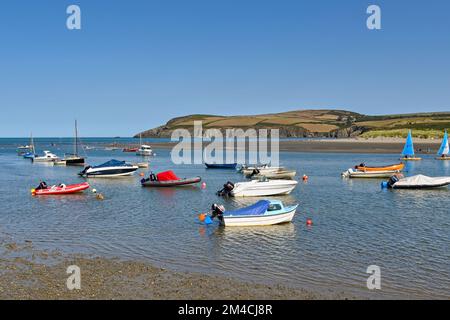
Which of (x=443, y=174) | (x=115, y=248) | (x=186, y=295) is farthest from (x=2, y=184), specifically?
(x=443, y=174)

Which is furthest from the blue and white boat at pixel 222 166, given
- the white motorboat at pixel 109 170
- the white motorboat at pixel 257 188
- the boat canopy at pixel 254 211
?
the boat canopy at pixel 254 211

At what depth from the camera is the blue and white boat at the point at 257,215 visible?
2730 centimetres

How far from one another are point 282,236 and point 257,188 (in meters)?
15.1

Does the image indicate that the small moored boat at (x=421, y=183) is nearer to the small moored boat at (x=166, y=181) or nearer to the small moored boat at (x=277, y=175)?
the small moored boat at (x=277, y=175)

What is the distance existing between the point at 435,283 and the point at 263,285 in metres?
6.21

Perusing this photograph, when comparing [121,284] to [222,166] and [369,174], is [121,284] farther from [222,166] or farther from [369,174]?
[222,166]

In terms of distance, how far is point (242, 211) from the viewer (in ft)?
90.2

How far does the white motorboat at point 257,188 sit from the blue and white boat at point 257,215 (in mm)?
11981

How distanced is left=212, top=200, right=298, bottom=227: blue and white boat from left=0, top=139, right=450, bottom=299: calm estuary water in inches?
20.7

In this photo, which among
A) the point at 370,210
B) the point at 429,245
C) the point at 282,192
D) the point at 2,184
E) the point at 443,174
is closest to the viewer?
the point at 429,245

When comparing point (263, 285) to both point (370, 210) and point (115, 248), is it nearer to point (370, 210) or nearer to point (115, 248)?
point (115, 248)

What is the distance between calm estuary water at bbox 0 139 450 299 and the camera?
18.5 meters

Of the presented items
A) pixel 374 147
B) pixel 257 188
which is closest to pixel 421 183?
pixel 257 188

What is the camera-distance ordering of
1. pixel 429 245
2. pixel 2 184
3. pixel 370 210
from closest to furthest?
pixel 429 245, pixel 370 210, pixel 2 184
